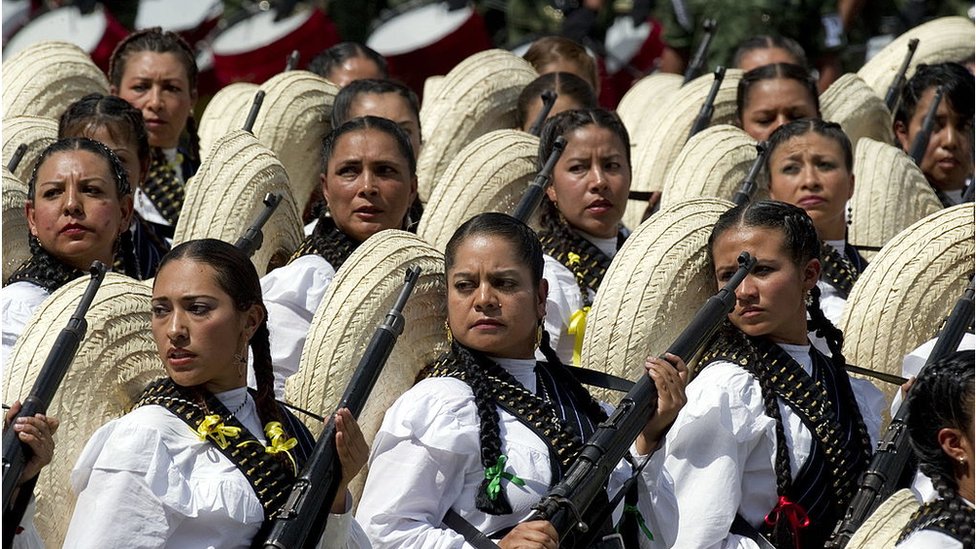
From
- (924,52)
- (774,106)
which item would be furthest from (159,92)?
(924,52)

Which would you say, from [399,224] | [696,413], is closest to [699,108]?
[399,224]

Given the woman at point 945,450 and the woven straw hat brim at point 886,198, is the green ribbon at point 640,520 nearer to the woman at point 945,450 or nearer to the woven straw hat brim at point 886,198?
the woman at point 945,450

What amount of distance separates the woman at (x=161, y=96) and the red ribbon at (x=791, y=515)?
2752 millimetres

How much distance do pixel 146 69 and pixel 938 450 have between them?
12.8ft

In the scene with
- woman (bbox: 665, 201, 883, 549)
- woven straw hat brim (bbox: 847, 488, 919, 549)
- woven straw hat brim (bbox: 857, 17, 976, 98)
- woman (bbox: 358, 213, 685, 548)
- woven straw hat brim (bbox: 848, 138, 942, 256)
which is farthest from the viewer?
woven straw hat brim (bbox: 857, 17, 976, 98)

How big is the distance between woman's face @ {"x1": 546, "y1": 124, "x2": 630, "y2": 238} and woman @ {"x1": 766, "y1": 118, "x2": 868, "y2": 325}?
47 centimetres

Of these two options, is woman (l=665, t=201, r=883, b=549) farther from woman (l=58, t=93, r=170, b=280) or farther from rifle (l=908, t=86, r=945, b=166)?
rifle (l=908, t=86, r=945, b=166)

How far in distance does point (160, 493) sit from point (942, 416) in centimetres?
157

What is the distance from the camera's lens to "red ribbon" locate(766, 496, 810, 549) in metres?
4.57

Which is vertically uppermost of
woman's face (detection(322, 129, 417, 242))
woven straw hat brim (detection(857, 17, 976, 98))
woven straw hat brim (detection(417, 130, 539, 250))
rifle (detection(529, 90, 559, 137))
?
woven straw hat brim (detection(857, 17, 976, 98))

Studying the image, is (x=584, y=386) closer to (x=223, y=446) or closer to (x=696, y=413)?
(x=696, y=413)

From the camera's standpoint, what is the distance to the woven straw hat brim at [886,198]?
21.5 ft

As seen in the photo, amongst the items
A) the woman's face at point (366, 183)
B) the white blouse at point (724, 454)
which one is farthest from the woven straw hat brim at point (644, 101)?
the white blouse at point (724, 454)

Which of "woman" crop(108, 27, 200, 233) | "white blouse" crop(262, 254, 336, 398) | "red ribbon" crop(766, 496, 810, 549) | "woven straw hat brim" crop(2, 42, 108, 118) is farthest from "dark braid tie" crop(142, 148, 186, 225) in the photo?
"red ribbon" crop(766, 496, 810, 549)
